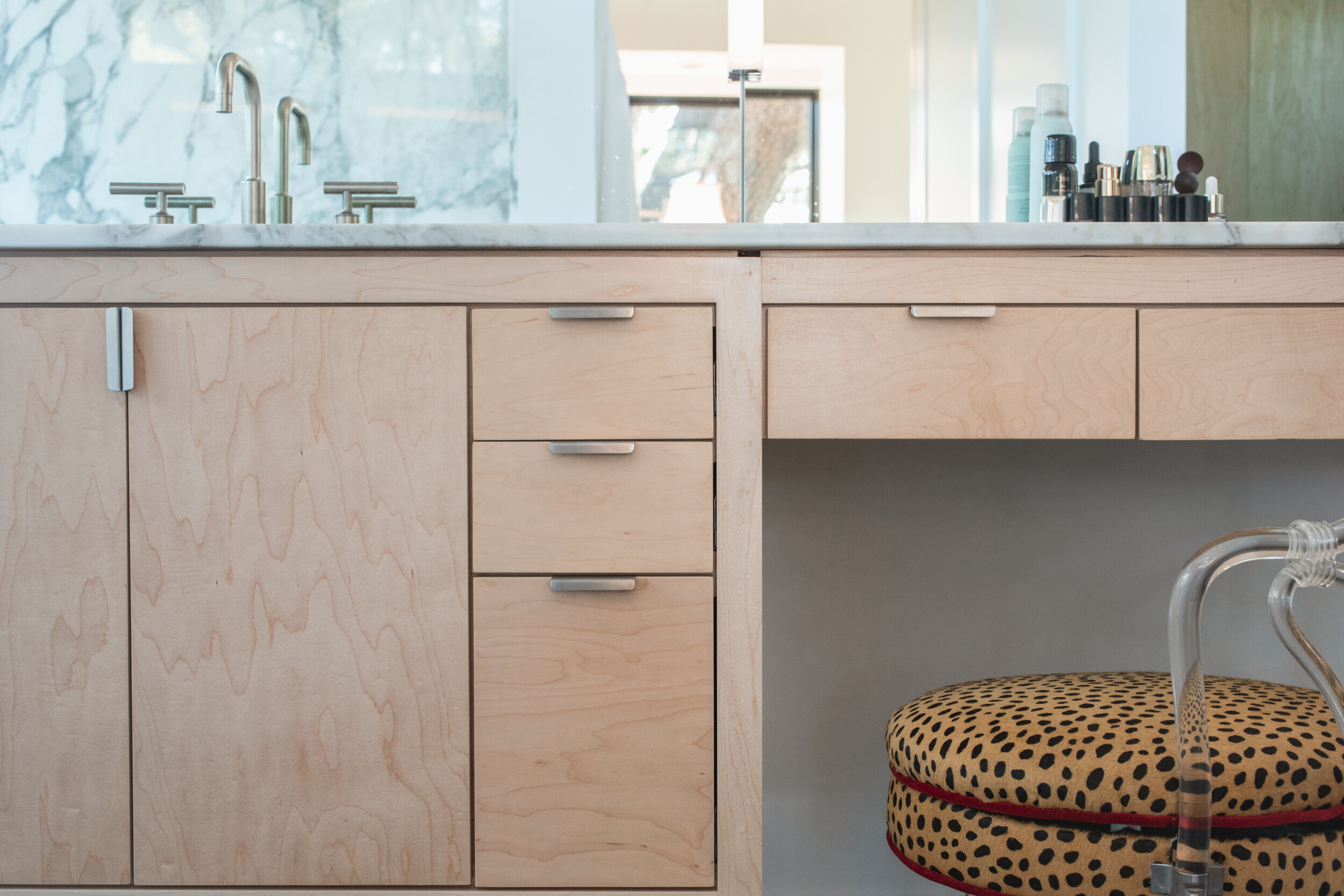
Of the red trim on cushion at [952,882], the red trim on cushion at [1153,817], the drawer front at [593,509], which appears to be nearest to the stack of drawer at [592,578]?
the drawer front at [593,509]

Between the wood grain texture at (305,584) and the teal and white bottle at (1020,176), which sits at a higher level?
the teal and white bottle at (1020,176)

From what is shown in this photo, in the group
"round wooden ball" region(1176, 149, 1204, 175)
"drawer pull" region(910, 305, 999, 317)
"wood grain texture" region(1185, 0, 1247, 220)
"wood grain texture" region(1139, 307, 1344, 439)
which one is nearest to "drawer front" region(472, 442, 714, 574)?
"drawer pull" region(910, 305, 999, 317)

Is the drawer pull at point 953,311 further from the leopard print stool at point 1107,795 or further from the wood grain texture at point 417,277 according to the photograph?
the leopard print stool at point 1107,795

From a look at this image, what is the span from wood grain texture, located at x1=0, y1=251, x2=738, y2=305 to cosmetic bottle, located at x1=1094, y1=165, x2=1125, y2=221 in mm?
555

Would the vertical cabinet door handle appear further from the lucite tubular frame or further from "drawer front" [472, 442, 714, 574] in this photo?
the lucite tubular frame

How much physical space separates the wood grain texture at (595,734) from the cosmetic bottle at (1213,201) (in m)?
0.85

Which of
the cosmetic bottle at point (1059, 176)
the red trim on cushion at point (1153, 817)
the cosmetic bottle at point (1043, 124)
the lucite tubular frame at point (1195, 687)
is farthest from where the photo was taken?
the cosmetic bottle at point (1043, 124)

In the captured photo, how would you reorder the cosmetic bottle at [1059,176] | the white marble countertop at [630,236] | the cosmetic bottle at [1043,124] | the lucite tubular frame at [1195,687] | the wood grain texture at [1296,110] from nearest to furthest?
the lucite tubular frame at [1195,687]
the white marble countertop at [630,236]
the cosmetic bottle at [1059,176]
the cosmetic bottle at [1043,124]
the wood grain texture at [1296,110]

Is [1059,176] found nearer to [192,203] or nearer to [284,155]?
[284,155]

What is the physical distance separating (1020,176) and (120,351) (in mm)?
1271

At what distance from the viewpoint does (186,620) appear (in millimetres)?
1000

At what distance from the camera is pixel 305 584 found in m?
1.00

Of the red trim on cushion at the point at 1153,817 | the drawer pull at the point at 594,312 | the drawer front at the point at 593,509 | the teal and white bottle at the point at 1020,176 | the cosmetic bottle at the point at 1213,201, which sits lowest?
the red trim on cushion at the point at 1153,817

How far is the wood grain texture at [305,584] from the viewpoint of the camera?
995mm
